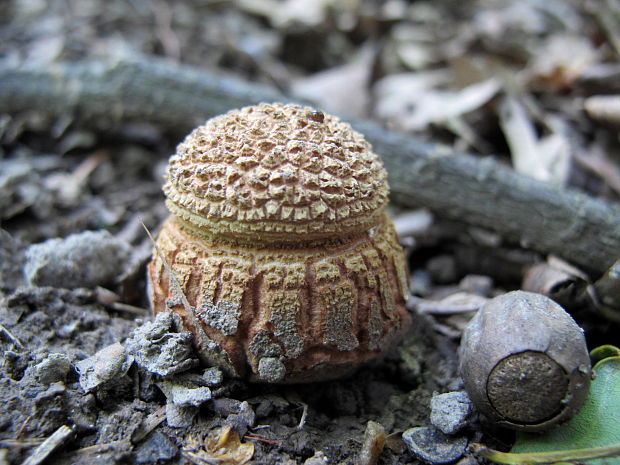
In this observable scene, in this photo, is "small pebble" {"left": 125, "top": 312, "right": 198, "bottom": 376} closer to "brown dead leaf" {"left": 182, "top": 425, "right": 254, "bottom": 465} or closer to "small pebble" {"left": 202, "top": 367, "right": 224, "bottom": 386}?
"small pebble" {"left": 202, "top": 367, "right": 224, "bottom": 386}

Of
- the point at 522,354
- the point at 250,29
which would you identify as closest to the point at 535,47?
the point at 250,29

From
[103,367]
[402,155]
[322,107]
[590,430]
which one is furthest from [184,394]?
[322,107]

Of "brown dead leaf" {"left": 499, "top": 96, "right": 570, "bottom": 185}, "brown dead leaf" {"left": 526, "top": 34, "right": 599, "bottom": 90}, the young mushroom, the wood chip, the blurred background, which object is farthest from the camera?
"brown dead leaf" {"left": 526, "top": 34, "right": 599, "bottom": 90}

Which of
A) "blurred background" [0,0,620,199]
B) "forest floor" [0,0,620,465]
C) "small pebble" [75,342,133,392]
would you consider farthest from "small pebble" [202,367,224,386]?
"blurred background" [0,0,620,199]

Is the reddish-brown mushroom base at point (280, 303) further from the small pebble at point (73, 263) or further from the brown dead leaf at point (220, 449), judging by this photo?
the small pebble at point (73, 263)

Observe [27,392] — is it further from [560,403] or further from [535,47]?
[535,47]

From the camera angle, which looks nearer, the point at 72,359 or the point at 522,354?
the point at 522,354
